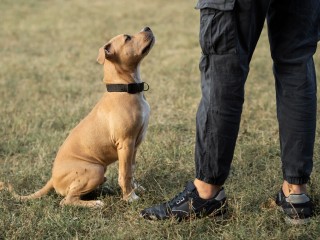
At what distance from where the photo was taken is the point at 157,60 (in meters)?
8.94

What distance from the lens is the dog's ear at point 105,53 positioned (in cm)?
410

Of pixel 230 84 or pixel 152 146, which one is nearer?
pixel 230 84

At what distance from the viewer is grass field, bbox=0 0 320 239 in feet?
11.3

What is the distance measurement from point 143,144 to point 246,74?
7.17ft

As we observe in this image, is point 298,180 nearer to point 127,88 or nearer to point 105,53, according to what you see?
point 127,88

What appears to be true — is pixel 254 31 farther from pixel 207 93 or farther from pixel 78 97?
pixel 78 97

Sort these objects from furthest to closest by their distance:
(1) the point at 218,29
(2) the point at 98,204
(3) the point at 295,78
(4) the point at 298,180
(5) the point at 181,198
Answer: (2) the point at 98,204, (5) the point at 181,198, (4) the point at 298,180, (3) the point at 295,78, (1) the point at 218,29

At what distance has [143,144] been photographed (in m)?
5.14

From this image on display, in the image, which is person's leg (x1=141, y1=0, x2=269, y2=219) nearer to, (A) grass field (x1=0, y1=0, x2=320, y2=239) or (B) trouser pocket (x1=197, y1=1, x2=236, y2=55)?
(B) trouser pocket (x1=197, y1=1, x2=236, y2=55)

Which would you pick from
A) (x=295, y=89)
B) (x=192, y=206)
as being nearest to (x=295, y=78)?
(x=295, y=89)

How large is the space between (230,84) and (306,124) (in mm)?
563

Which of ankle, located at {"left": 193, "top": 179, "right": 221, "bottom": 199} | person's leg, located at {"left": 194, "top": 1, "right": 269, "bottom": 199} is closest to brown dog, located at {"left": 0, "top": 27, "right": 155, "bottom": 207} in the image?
ankle, located at {"left": 193, "top": 179, "right": 221, "bottom": 199}

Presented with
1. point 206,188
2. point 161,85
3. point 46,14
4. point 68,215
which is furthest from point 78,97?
point 46,14

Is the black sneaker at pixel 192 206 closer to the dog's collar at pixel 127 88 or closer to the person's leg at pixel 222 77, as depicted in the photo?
the person's leg at pixel 222 77
